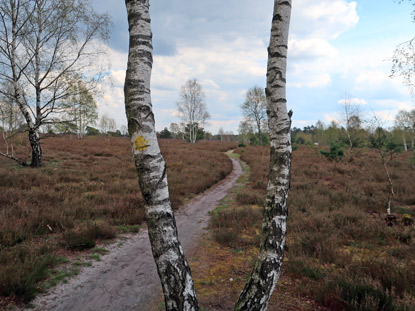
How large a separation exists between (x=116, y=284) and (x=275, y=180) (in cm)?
342

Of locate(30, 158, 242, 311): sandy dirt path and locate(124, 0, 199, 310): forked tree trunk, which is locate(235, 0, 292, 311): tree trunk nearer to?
locate(124, 0, 199, 310): forked tree trunk

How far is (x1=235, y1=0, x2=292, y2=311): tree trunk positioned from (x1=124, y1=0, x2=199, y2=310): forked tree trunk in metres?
0.85

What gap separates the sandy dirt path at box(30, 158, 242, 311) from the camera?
11.4ft

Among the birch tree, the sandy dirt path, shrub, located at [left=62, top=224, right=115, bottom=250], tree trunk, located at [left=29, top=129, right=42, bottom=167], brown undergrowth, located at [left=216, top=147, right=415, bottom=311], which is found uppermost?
the birch tree

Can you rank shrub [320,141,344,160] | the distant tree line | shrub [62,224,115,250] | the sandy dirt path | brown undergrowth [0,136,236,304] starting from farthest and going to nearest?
1. the distant tree line
2. shrub [320,141,344,160]
3. shrub [62,224,115,250]
4. brown undergrowth [0,136,236,304]
5. the sandy dirt path

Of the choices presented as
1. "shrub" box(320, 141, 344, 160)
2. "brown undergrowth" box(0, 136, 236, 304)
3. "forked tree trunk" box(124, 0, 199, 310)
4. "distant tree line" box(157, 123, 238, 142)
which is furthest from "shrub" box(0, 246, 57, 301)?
"distant tree line" box(157, 123, 238, 142)

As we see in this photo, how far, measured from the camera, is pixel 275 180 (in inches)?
110

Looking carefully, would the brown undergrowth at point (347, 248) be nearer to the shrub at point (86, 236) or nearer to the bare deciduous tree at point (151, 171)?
the bare deciduous tree at point (151, 171)

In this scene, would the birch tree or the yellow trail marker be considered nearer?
the yellow trail marker

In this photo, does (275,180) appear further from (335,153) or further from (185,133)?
(185,133)

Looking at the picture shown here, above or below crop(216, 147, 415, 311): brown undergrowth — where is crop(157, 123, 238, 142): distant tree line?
above

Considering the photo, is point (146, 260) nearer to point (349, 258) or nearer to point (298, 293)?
point (298, 293)

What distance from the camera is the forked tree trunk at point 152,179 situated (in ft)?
7.21

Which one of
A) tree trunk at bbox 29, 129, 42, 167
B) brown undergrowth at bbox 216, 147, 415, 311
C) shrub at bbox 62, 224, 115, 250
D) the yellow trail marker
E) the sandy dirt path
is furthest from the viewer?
tree trunk at bbox 29, 129, 42, 167
